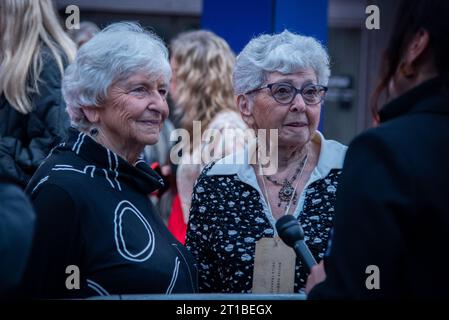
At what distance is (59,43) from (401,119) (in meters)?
2.30

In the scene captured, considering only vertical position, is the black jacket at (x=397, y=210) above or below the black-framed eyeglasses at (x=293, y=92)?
below

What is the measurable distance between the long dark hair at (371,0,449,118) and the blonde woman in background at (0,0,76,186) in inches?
77.5

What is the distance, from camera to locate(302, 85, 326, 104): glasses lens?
3.38 metres

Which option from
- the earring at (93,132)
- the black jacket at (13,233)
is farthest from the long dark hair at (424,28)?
the earring at (93,132)

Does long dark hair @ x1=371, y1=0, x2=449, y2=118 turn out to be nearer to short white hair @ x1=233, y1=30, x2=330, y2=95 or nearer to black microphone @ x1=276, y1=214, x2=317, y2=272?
black microphone @ x1=276, y1=214, x2=317, y2=272

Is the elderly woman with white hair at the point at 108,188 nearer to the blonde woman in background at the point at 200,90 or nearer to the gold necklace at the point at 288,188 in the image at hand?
the gold necklace at the point at 288,188

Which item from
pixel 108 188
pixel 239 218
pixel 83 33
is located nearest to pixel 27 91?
pixel 108 188

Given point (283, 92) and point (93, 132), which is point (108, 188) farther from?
point (283, 92)

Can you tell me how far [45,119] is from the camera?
12.2ft

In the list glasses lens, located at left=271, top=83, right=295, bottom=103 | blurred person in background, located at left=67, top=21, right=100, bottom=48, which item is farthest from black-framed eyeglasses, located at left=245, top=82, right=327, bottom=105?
blurred person in background, located at left=67, top=21, right=100, bottom=48

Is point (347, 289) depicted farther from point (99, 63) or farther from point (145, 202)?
point (99, 63)

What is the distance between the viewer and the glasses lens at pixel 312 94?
3385 mm

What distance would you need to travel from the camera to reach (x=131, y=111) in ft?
10.4

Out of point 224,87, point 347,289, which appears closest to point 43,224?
point 347,289
